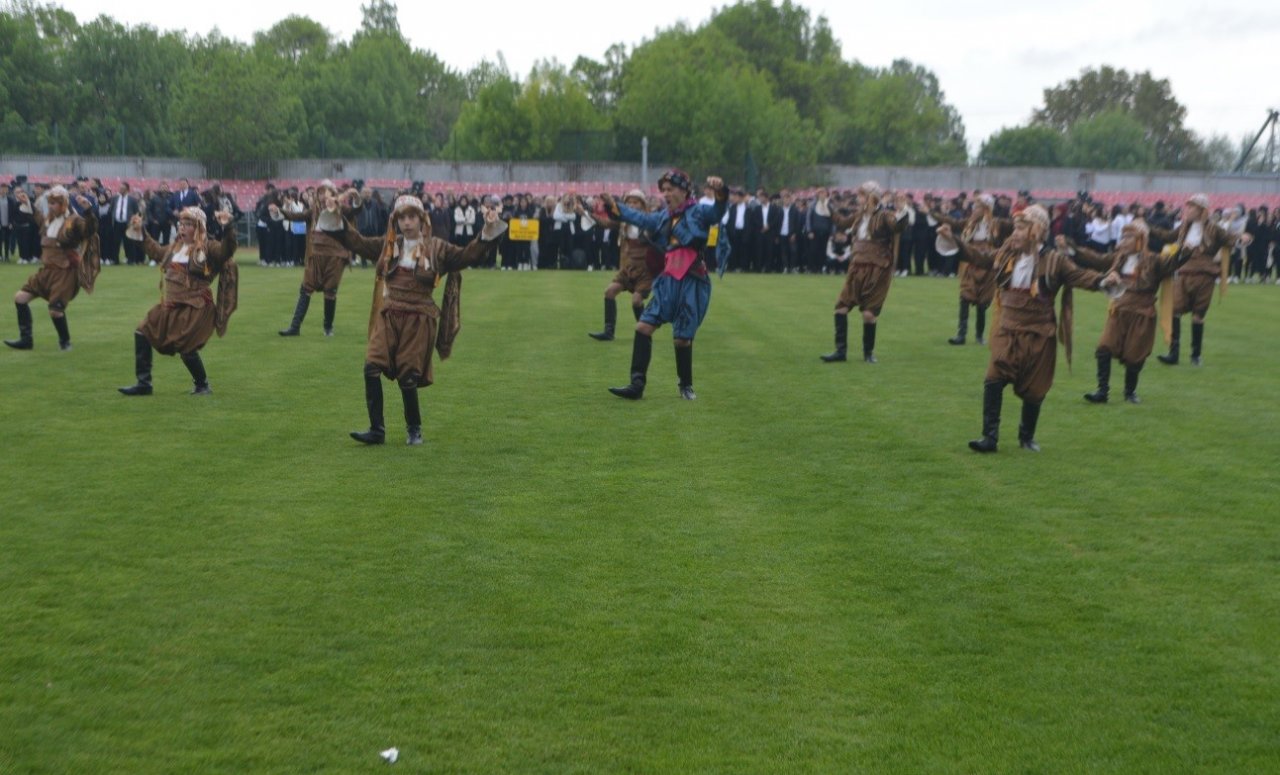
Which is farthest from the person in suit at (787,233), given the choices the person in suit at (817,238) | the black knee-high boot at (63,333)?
the black knee-high boot at (63,333)

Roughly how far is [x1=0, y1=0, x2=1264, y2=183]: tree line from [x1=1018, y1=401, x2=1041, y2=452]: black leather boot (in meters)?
34.6

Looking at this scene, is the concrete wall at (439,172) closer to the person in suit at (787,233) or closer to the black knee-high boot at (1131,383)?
the person in suit at (787,233)

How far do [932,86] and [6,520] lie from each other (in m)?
→ 151

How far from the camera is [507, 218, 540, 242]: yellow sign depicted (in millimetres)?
30781

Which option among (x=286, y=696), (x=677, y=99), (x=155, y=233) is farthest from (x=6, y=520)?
(x=677, y=99)

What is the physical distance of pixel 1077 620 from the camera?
6223mm

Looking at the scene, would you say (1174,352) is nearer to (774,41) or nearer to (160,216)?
(160,216)

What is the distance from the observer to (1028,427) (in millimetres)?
10195

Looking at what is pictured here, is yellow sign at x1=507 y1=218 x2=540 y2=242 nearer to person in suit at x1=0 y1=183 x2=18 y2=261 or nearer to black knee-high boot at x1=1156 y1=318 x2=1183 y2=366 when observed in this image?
person in suit at x1=0 y1=183 x2=18 y2=261

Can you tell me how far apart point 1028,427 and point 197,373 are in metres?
7.17

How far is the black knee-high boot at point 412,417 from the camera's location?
984cm

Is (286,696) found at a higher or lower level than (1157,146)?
lower

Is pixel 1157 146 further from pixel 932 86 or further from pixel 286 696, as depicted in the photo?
pixel 286 696

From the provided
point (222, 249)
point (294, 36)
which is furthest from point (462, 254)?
point (294, 36)
